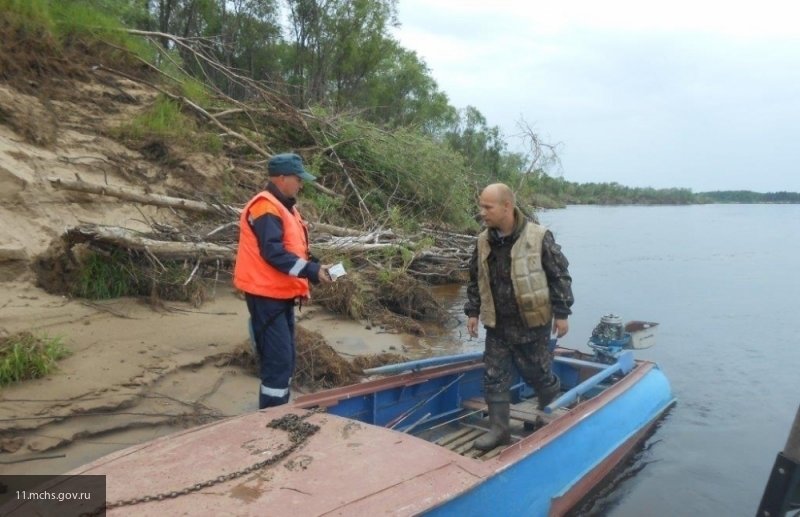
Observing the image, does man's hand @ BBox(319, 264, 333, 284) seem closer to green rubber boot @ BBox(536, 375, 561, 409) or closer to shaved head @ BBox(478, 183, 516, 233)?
shaved head @ BBox(478, 183, 516, 233)

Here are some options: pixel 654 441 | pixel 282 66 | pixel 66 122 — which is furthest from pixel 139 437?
pixel 282 66

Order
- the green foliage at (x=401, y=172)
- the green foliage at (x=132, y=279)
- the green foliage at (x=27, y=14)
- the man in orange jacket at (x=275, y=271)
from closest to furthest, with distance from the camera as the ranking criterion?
the man in orange jacket at (x=275, y=271) < the green foliage at (x=132, y=279) < the green foliage at (x=27, y=14) < the green foliage at (x=401, y=172)

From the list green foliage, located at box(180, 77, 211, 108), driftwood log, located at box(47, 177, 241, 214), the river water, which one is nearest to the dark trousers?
the river water

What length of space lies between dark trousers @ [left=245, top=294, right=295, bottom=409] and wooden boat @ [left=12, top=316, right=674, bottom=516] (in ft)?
1.34

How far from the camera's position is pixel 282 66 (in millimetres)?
27469

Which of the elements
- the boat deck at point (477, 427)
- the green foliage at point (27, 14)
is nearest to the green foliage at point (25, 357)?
the boat deck at point (477, 427)

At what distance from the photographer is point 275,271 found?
14.1 ft

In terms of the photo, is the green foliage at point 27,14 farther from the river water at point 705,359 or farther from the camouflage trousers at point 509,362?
the camouflage trousers at point 509,362

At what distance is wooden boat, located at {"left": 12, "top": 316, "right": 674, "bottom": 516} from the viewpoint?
2.79m

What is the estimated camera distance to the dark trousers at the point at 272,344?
433 cm

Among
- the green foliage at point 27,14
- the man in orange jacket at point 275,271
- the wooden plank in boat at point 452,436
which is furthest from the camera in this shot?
the green foliage at point 27,14

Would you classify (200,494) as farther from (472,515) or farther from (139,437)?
(139,437)

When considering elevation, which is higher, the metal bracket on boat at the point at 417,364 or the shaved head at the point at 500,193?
the shaved head at the point at 500,193

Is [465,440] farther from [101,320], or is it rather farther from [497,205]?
[101,320]
